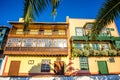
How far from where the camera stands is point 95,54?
21969mm

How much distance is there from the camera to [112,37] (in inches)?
945

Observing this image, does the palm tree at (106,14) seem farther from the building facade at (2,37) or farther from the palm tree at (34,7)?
the building facade at (2,37)

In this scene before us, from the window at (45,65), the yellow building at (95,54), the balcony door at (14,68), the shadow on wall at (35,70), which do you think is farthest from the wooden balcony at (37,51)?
the yellow building at (95,54)

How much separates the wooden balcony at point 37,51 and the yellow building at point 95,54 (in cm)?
213

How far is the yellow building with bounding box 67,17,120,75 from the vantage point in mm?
21422

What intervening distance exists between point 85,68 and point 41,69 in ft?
23.1

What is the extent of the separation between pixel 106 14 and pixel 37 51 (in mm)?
17491

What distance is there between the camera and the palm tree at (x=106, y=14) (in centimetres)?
458

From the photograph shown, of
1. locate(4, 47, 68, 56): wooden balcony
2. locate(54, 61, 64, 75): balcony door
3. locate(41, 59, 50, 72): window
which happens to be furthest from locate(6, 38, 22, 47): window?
locate(54, 61, 64, 75): balcony door

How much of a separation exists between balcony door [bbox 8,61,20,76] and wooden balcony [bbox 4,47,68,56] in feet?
5.14

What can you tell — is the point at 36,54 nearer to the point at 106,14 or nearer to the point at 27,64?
the point at 27,64

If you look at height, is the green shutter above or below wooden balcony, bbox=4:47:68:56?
below

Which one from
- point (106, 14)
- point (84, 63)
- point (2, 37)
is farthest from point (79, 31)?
point (106, 14)

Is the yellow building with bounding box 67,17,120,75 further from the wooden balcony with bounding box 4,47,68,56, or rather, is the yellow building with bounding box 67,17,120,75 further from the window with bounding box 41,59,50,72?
the window with bounding box 41,59,50,72
